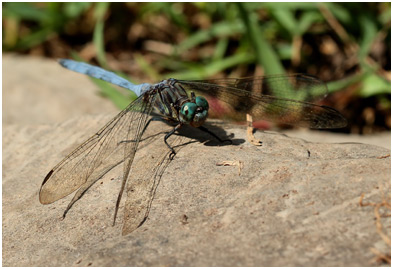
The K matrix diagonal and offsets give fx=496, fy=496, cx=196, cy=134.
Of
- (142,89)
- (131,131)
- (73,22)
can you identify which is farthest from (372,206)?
(73,22)

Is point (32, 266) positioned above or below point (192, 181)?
below

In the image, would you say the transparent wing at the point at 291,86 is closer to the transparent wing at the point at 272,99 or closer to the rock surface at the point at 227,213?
the transparent wing at the point at 272,99

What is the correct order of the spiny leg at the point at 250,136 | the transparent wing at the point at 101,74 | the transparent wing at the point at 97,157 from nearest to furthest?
the transparent wing at the point at 97,157, the spiny leg at the point at 250,136, the transparent wing at the point at 101,74

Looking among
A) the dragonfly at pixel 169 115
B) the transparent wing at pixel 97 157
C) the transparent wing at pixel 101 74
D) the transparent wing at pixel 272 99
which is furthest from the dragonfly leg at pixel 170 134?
the transparent wing at pixel 101 74

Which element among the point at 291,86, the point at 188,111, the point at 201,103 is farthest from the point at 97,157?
the point at 291,86

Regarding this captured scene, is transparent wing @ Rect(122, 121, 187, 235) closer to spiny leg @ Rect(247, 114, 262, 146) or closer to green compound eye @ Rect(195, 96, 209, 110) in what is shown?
green compound eye @ Rect(195, 96, 209, 110)

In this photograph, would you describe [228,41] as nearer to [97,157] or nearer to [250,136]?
[250,136]

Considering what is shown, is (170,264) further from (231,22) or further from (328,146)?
(231,22)
